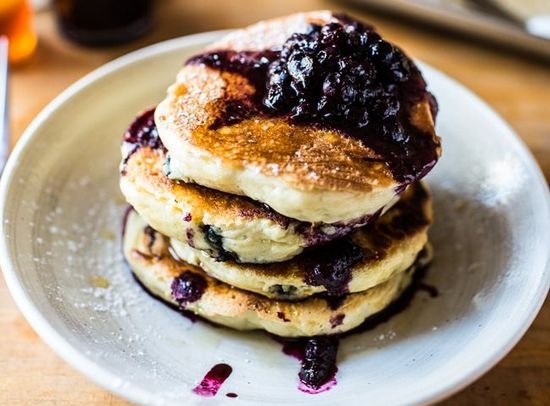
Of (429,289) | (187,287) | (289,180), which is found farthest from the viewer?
(429,289)

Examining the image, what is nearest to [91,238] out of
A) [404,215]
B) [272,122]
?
[272,122]

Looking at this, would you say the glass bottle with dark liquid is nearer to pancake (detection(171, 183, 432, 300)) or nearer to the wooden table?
the wooden table

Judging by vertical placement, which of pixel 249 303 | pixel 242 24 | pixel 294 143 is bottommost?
pixel 242 24

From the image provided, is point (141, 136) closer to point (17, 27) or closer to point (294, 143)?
point (294, 143)

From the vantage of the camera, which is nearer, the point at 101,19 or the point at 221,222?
the point at 221,222

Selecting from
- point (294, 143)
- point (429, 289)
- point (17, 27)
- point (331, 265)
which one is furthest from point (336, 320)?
point (17, 27)

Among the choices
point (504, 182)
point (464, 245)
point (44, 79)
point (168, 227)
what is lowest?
point (44, 79)

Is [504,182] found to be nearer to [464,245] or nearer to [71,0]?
[464,245]
